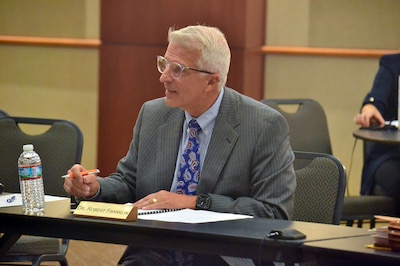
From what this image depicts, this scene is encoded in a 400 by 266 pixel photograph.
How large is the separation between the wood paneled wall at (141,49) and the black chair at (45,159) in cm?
262

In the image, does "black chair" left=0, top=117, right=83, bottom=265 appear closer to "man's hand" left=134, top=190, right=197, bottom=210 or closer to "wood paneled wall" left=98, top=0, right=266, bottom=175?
"man's hand" left=134, top=190, right=197, bottom=210

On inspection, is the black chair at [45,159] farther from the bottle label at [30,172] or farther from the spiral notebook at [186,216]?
the spiral notebook at [186,216]

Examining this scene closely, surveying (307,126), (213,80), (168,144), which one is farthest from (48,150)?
(307,126)

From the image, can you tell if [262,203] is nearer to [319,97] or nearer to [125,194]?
[125,194]

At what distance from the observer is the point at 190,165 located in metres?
3.49

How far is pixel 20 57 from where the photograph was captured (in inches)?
335

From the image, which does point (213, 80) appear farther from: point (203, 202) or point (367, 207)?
point (367, 207)

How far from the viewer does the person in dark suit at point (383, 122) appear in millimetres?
5555

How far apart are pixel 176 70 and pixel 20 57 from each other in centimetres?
535

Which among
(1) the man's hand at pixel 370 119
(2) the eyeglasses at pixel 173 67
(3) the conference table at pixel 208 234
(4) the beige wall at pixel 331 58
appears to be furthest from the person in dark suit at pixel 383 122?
(3) the conference table at pixel 208 234

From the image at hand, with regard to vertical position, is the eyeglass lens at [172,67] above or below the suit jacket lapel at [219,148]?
above

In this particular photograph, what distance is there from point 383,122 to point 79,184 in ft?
8.85

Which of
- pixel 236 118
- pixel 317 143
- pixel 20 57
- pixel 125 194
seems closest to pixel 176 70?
pixel 236 118

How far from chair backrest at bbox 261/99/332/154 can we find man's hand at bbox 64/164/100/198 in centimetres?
213
